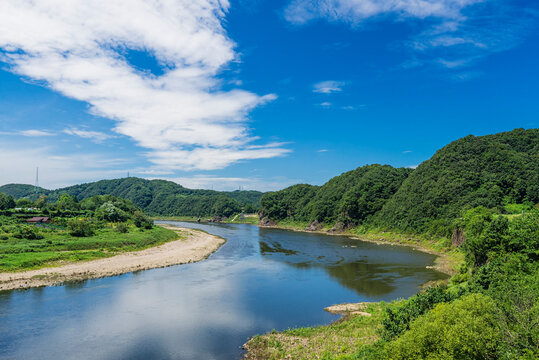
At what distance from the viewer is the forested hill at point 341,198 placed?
120 m

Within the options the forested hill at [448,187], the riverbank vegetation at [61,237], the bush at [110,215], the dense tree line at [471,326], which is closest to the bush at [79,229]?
the riverbank vegetation at [61,237]

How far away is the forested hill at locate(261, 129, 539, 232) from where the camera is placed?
80.9 m

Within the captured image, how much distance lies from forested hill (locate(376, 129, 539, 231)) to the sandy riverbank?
64.0 m

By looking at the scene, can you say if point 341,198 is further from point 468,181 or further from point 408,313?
point 408,313

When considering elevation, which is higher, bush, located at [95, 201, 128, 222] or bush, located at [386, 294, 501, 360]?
bush, located at [95, 201, 128, 222]

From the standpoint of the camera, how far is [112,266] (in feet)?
157

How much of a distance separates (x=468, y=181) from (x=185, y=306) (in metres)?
87.9

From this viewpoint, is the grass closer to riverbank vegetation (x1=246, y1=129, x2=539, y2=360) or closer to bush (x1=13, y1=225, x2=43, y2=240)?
riverbank vegetation (x1=246, y1=129, x2=539, y2=360)

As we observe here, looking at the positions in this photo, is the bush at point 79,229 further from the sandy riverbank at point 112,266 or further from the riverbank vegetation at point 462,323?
the riverbank vegetation at point 462,323

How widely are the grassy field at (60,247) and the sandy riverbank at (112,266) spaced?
7.25 ft

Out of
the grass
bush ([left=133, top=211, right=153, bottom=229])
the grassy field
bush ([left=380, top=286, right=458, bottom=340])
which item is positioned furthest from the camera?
bush ([left=133, top=211, right=153, bottom=229])

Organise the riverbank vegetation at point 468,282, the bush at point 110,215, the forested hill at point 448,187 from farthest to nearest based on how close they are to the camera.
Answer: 1. the bush at point 110,215
2. the forested hill at point 448,187
3. the riverbank vegetation at point 468,282

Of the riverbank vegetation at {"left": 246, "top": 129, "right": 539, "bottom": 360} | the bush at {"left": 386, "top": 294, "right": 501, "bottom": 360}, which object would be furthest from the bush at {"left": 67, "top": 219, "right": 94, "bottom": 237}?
the bush at {"left": 386, "top": 294, "right": 501, "bottom": 360}

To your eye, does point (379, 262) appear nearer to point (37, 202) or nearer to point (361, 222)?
point (361, 222)
